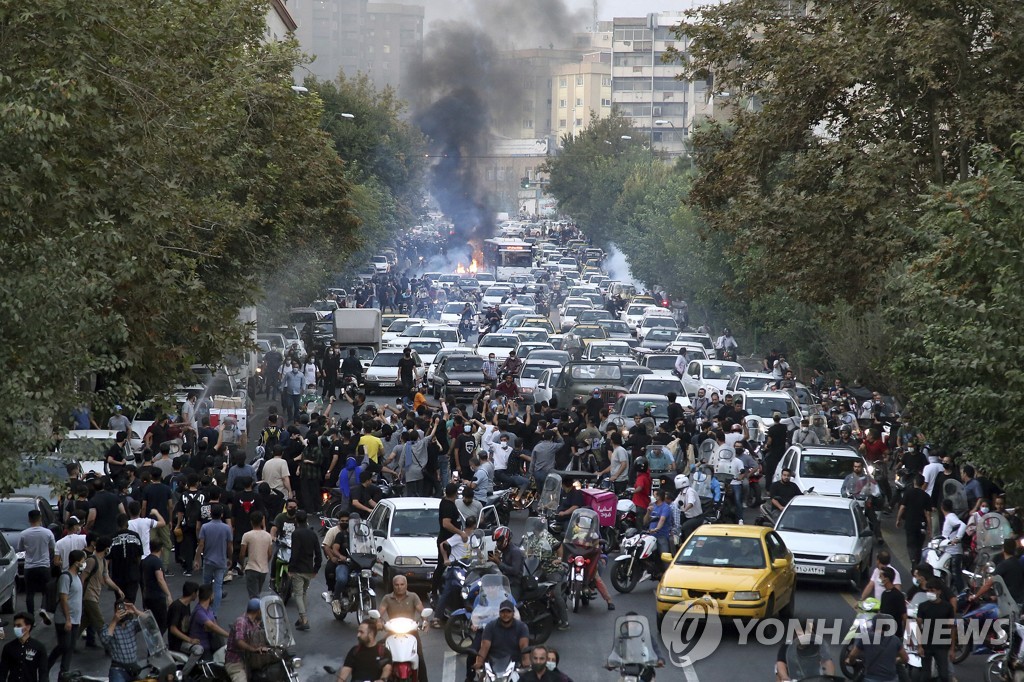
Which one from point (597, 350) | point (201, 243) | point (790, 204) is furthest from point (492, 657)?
point (597, 350)

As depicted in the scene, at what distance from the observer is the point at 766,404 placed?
3109 cm

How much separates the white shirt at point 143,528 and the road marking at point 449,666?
3.74 m

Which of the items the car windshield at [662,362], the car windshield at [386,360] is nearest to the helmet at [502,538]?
the car windshield at [662,362]

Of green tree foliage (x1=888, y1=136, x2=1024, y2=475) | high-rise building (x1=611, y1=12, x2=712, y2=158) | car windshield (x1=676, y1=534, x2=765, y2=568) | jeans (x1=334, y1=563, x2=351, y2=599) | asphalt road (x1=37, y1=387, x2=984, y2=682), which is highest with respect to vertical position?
high-rise building (x1=611, y1=12, x2=712, y2=158)

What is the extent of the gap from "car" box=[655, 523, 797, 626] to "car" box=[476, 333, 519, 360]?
28164 mm

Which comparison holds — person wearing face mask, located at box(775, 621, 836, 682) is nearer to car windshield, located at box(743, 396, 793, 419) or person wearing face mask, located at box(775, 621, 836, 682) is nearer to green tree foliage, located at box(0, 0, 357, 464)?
green tree foliage, located at box(0, 0, 357, 464)

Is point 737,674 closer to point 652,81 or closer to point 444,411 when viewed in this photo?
point 444,411

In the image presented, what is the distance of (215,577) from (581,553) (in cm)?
417

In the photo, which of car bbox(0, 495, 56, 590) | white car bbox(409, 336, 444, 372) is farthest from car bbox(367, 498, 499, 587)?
white car bbox(409, 336, 444, 372)

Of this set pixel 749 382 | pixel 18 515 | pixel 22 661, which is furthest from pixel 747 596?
pixel 749 382

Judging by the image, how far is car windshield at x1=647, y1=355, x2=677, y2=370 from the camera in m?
41.0

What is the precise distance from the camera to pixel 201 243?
76.3ft

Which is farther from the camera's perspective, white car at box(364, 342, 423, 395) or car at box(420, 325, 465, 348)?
car at box(420, 325, 465, 348)

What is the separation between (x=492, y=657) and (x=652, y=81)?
170883 mm
